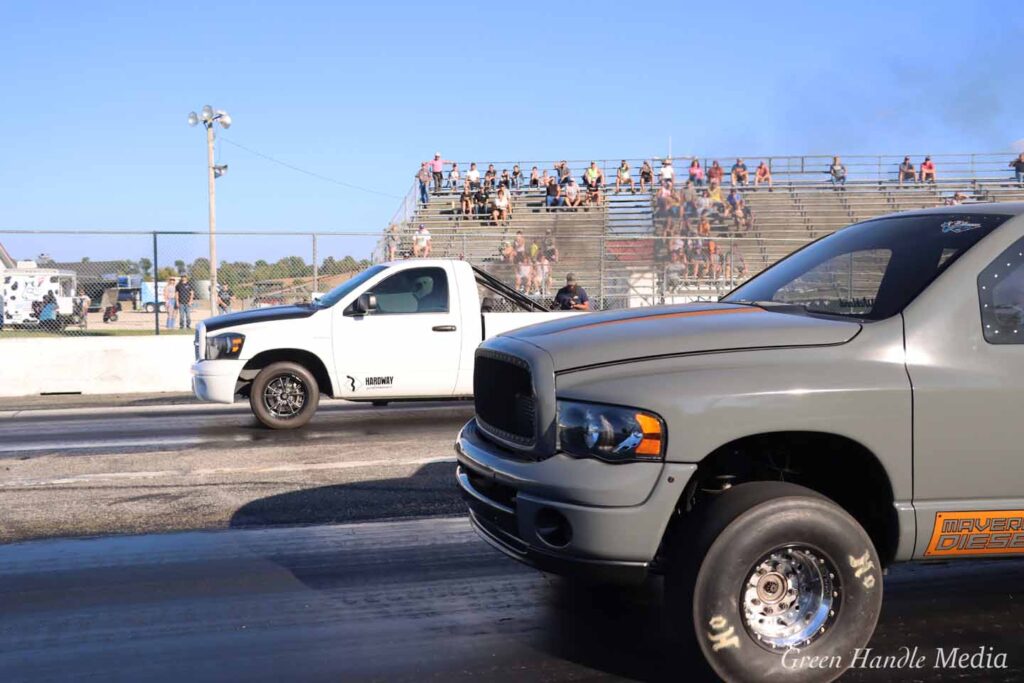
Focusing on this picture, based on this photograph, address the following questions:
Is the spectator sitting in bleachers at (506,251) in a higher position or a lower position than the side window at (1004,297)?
higher

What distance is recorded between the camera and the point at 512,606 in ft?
15.5

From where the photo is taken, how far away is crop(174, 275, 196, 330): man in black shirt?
16.3m

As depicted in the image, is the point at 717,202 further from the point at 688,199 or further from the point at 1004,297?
the point at 1004,297

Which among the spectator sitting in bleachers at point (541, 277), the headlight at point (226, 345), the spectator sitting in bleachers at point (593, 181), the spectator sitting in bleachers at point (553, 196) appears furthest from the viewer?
the spectator sitting in bleachers at point (593, 181)

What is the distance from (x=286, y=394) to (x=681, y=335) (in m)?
7.70

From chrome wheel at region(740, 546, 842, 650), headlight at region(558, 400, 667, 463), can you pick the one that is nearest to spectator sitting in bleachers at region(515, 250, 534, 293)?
headlight at region(558, 400, 667, 463)

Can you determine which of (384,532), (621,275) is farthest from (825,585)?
(621,275)

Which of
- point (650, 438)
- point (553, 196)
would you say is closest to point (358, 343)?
point (650, 438)

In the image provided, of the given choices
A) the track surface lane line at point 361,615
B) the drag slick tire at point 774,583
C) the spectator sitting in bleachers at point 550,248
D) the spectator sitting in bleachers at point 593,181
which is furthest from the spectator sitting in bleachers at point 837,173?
the drag slick tire at point 774,583

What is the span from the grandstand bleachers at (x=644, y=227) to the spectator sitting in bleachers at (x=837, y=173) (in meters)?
0.21

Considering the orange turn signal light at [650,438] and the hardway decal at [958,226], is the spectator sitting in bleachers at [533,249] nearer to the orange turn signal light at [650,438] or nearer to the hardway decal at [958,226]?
the hardway decal at [958,226]

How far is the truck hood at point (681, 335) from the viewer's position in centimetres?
372

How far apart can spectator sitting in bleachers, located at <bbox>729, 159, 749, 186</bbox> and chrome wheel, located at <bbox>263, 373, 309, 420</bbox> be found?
68.3ft

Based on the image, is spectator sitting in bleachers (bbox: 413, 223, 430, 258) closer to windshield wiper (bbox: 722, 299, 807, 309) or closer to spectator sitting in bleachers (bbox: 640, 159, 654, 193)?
spectator sitting in bleachers (bbox: 640, 159, 654, 193)
